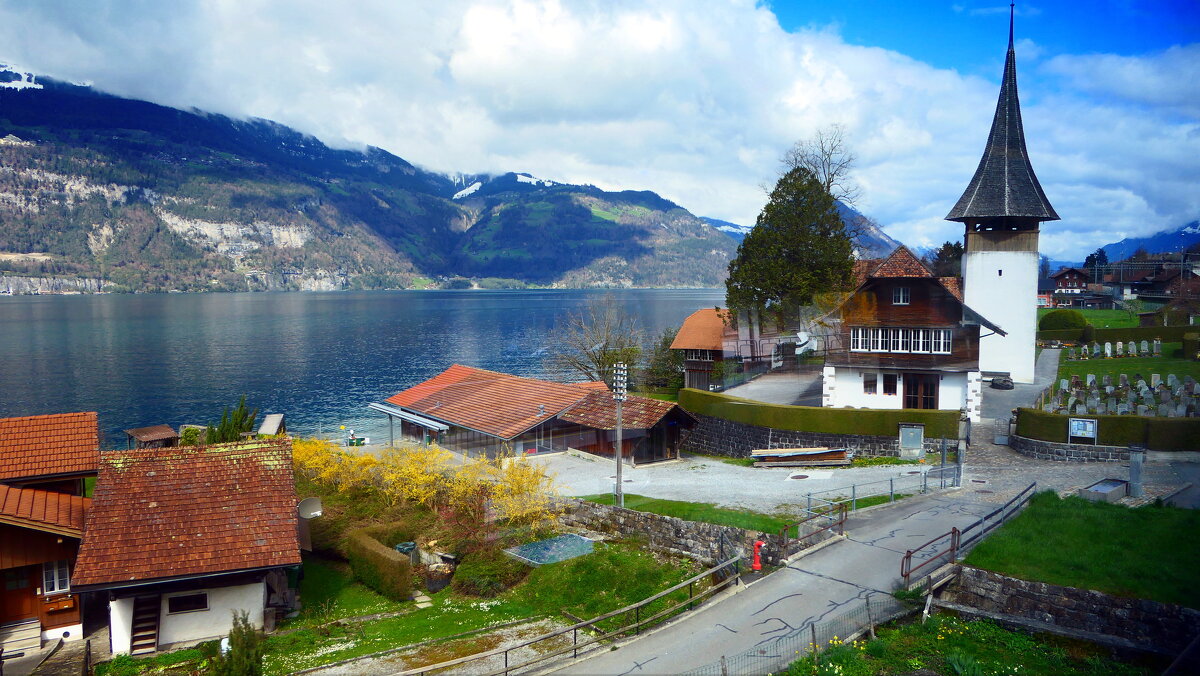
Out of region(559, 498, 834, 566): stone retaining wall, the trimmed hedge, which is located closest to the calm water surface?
the trimmed hedge

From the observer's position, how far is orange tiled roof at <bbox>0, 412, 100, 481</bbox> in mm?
20719

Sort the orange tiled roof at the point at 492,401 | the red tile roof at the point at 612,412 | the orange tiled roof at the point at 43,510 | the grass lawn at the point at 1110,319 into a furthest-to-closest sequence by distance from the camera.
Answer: the grass lawn at the point at 1110,319, the orange tiled roof at the point at 492,401, the red tile roof at the point at 612,412, the orange tiled roof at the point at 43,510

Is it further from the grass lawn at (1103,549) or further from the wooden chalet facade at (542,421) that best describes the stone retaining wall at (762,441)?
the grass lawn at (1103,549)

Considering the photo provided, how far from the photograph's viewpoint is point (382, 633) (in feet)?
61.5

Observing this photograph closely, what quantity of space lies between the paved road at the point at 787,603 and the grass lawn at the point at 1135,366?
78.5 ft

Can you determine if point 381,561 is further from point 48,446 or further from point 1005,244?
point 1005,244

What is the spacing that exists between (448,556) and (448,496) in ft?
13.3

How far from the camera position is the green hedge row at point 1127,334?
4418cm

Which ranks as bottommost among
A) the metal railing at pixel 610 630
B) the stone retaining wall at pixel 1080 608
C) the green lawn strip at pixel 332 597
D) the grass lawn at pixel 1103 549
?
the green lawn strip at pixel 332 597


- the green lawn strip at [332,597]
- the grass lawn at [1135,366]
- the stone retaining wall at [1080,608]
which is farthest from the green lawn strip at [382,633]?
the grass lawn at [1135,366]

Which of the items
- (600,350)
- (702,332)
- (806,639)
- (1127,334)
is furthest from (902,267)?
(1127,334)

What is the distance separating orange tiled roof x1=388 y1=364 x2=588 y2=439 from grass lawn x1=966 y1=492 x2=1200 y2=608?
69.7ft

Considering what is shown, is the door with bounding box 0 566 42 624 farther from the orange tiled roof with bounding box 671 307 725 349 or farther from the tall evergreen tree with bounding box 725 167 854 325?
the tall evergreen tree with bounding box 725 167 854 325

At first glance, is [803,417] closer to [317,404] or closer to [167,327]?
[317,404]
